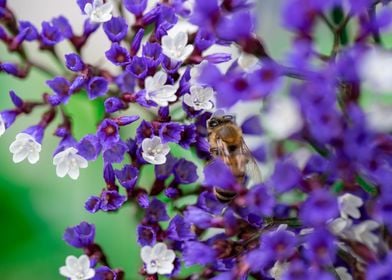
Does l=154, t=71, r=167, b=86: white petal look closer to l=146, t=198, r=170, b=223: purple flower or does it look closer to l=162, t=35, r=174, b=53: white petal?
l=162, t=35, r=174, b=53: white petal

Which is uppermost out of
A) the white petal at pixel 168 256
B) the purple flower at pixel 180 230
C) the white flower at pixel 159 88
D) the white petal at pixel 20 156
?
the white flower at pixel 159 88

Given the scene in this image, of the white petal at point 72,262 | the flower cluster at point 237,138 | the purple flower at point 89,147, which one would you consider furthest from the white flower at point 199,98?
the white petal at point 72,262

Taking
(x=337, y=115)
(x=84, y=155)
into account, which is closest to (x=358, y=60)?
(x=337, y=115)

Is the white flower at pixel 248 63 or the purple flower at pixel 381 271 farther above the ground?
the white flower at pixel 248 63

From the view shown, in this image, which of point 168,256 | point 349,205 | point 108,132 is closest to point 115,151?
point 108,132

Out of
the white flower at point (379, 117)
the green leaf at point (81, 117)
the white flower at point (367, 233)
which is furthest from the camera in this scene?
the green leaf at point (81, 117)

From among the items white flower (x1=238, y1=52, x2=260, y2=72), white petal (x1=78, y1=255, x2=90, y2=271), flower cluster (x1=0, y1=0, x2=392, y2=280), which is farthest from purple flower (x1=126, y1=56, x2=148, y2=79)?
white petal (x1=78, y1=255, x2=90, y2=271)

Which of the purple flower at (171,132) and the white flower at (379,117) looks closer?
the white flower at (379,117)

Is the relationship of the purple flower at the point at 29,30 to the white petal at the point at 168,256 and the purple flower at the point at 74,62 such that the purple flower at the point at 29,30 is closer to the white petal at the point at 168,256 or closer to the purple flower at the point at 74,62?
the purple flower at the point at 74,62
